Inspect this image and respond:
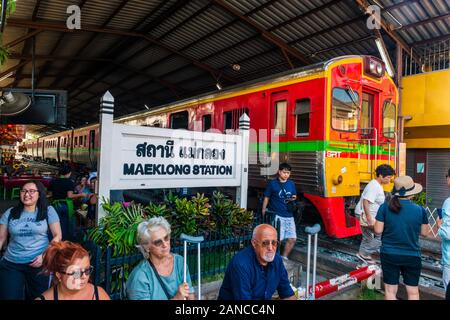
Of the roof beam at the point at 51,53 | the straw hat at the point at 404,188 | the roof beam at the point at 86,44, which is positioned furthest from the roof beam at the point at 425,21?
the roof beam at the point at 51,53

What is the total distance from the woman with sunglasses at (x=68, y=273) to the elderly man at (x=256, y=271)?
36.9 inches

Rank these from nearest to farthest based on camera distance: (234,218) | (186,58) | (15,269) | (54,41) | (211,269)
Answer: (15,269)
(211,269)
(234,218)
(54,41)
(186,58)

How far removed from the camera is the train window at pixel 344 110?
6043 mm

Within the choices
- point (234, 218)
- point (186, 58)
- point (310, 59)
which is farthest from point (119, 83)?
point (234, 218)

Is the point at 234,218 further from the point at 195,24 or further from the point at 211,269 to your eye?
the point at 195,24

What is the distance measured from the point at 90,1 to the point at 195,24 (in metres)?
3.71

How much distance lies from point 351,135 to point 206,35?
863cm

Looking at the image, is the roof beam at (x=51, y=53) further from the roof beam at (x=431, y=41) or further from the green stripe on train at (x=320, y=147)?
the roof beam at (x=431, y=41)

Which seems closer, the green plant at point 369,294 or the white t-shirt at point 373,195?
the green plant at point 369,294

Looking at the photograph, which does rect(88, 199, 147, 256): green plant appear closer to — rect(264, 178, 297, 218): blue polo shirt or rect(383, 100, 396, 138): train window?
rect(264, 178, 297, 218): blue polo shirt

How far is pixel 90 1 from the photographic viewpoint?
10391mm

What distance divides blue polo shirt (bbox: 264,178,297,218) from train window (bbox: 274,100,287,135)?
1.83 meters

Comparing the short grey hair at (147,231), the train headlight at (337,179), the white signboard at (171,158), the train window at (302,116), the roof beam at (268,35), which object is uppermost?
the roof beam at (268,35)

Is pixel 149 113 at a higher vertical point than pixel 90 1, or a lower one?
lower
